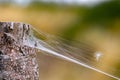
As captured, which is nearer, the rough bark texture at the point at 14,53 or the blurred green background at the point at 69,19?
the rough bark texture at the point at 14,53

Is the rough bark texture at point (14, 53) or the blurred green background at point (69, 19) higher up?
the rough bark texture at point (14, 53)

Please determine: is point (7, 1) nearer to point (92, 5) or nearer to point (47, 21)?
point (47, 21)

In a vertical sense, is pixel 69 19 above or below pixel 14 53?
below

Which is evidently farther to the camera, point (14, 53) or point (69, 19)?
point (69, 19)
